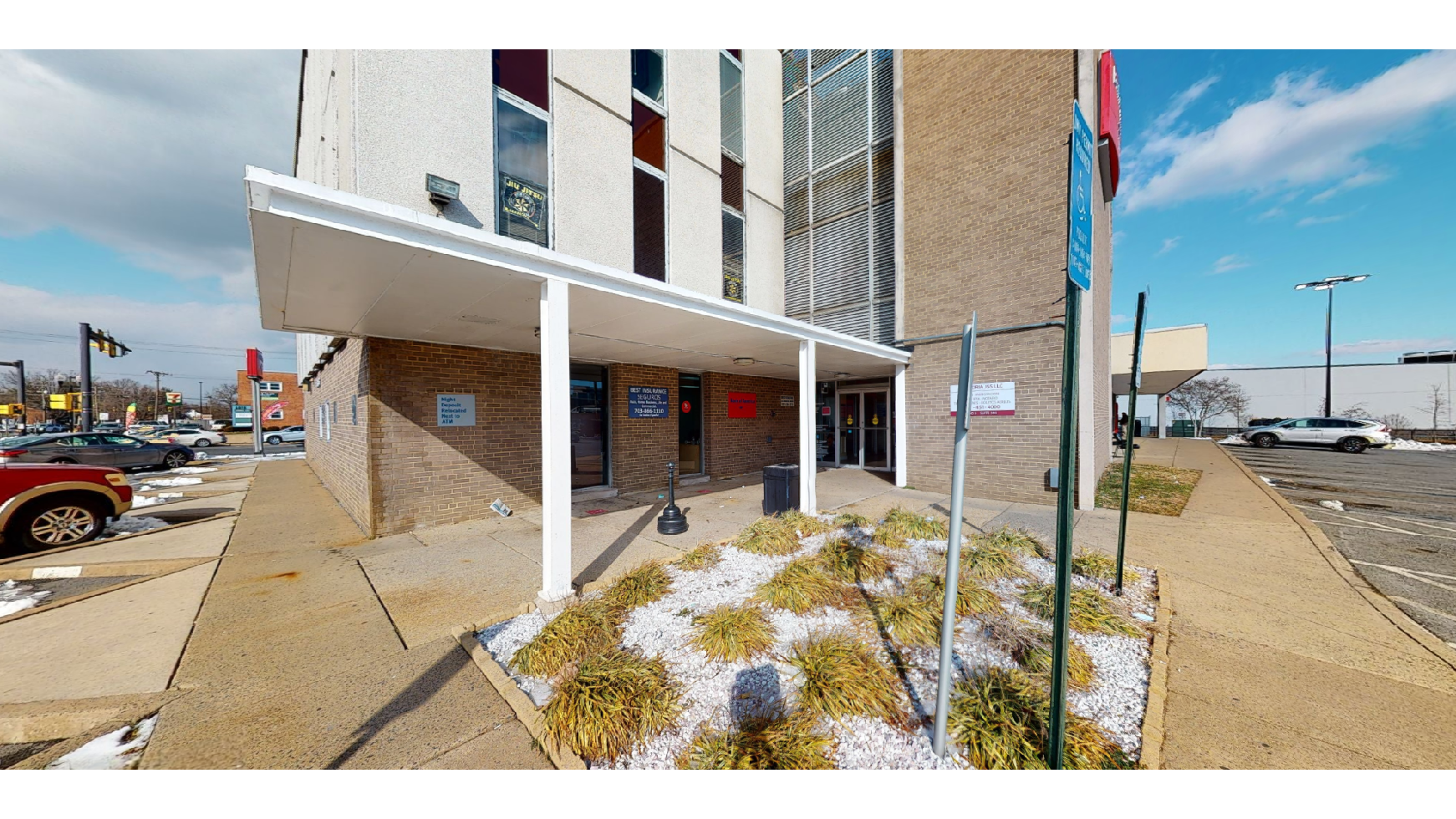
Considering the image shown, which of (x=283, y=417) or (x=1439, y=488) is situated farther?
(x=283, y=417)

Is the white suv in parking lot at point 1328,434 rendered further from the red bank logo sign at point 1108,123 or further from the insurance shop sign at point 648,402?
the insurance shop sign at point 648,402

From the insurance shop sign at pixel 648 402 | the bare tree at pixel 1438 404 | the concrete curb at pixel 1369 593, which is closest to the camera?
the concrete curb at pixel 1369 593

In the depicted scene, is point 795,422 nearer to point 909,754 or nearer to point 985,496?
point 985,496

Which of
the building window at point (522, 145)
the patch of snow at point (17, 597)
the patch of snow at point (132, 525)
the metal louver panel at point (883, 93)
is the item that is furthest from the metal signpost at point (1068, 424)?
the patch of snow at point (132, 525)

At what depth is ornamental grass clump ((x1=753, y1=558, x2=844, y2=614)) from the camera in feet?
12.4

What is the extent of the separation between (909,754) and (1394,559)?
7307mm

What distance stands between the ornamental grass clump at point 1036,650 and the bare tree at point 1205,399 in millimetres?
45745

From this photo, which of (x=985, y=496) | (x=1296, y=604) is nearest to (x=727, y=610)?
(x=1296, y=604)

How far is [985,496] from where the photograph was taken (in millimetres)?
→ 8477

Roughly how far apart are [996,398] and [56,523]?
1418cm

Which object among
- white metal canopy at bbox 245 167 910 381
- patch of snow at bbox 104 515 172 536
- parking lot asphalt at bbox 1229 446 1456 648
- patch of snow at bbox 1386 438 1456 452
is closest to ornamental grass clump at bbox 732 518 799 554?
white metal canopy at bbox 245 167 910 381

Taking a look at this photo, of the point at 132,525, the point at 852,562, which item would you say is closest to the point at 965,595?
the point at 852,562

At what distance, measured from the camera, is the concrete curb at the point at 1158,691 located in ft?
7.25

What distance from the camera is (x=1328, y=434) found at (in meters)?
18.7
